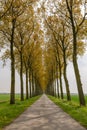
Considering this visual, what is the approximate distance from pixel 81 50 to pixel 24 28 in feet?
32.8

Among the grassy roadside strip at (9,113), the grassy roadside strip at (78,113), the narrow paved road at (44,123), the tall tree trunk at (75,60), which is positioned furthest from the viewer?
the tall tree trunk at (75,60)

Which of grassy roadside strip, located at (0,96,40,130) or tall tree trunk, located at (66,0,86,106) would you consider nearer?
grassy roadside strip, located at (0,96,40,130)

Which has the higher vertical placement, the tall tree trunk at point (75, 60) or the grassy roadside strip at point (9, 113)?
the tall tree trunk at point (75, 60)

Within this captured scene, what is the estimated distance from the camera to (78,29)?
3172 centimetres

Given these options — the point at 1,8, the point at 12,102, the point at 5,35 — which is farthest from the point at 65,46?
the point at 1,8

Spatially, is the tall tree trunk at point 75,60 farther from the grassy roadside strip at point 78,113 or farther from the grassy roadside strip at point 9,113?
the grassy roadside strip at point 9,113

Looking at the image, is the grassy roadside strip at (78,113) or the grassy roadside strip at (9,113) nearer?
the grassy roadside strip at (78,113)

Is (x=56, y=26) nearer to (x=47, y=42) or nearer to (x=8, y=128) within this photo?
(x=47, y=42)

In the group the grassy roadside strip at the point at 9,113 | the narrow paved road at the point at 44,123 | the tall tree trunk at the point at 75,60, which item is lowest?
the narrow paved road at the point at 44,123

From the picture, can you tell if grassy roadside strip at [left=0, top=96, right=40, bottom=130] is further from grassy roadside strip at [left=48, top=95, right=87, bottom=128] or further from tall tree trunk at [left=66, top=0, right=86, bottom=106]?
tall tree trunk at [left=66, top=0, right=86, bottom=106]

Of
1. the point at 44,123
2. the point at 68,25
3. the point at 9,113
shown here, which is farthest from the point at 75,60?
the point at 44,123

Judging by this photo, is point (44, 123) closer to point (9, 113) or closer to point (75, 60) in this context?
point (9, 113)

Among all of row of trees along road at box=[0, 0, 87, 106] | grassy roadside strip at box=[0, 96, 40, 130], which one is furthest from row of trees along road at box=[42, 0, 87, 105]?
grassy roadside strip at box=[0, 96, 40, 130]

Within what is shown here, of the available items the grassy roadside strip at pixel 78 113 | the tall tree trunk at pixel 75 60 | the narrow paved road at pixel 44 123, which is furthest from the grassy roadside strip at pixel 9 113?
the tall tree trunk at pixel 75 60
